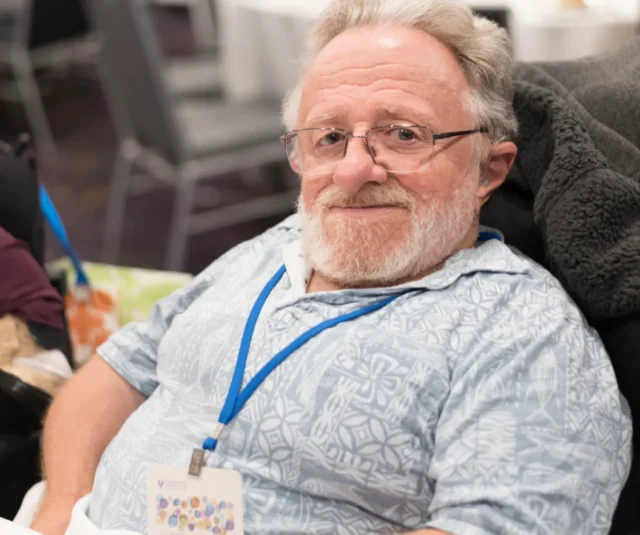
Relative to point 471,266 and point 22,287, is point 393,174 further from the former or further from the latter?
point 22,287

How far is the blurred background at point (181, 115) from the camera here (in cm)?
275

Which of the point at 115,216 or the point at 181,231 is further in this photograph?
the point at 115,216

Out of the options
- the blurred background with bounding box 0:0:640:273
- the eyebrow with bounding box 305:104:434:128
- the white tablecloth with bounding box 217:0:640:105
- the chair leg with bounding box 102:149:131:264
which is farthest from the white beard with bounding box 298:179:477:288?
the chair leg with bounding box 102:149:131:264

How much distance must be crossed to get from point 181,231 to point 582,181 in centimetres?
209

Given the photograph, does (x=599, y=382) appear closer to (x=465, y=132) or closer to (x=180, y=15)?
(x=465, y=132)

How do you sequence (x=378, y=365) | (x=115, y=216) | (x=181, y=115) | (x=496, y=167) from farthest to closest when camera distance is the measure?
(x=115, y=216) → (x=181, y=115) → (x=496, y=167) → (x=378, y=365)

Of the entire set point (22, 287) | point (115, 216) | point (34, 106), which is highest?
point (22, 287)

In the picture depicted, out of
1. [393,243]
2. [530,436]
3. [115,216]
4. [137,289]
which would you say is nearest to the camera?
[530,436]

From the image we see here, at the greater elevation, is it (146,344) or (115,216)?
(146,344)

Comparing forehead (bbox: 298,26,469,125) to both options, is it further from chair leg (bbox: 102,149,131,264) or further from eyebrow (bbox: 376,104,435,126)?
chair leg (bbox: 102,149,131,264)

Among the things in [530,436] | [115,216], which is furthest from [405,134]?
[115,216]

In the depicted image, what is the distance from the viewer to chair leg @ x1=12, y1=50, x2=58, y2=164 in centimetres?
440

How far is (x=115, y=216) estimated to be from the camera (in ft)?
12.3

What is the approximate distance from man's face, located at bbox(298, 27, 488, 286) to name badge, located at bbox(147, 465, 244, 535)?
36 cm
